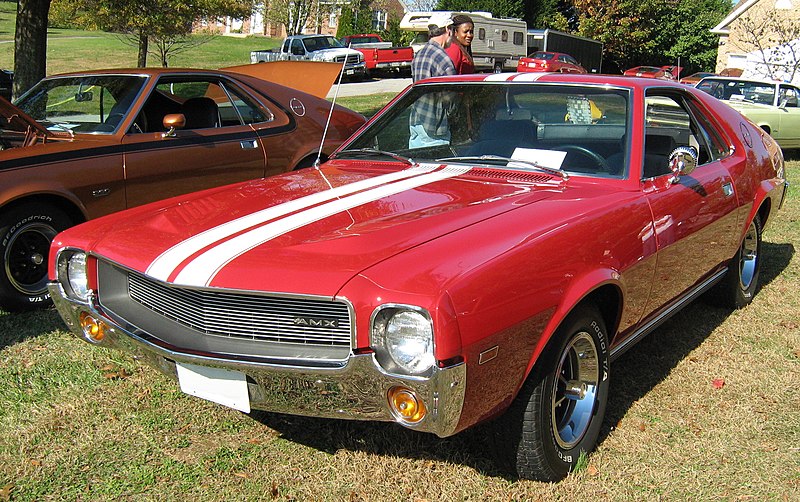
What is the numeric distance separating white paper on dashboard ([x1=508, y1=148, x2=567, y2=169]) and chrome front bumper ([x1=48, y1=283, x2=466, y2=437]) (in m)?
1.62

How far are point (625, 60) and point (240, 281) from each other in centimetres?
4655

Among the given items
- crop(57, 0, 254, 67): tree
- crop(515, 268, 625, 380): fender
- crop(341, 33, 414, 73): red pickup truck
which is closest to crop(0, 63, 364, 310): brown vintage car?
crop(515, 268, 625, 380): fender

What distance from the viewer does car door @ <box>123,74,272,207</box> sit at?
5.39 meters

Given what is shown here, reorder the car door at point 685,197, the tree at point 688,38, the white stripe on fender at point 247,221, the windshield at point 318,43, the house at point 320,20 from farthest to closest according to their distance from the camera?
the tree at point 688,38, the house at point 320,20, the windshield at point 318,43, the car door at point 685,197, the white stripe on fender at point 247,221

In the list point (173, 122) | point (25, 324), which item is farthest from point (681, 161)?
point (25, 324)

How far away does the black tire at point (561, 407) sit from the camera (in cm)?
277

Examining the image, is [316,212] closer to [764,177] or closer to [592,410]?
[592,410]

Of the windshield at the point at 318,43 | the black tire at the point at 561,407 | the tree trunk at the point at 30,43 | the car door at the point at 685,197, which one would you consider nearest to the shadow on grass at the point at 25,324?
the black tire at the point at 561,407

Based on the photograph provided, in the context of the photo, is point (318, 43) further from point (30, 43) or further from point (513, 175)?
point (513, 175)

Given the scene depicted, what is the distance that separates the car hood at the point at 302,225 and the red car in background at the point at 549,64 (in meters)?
26.3

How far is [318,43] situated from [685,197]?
27.6 m

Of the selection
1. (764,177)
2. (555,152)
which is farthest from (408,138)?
(764,177)

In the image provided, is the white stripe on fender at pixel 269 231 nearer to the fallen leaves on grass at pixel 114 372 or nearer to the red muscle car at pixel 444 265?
the red muscle car at pixel 444 265

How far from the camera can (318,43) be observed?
97.9ft
